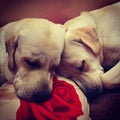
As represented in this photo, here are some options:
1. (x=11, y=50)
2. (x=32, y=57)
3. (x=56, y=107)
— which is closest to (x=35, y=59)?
(x=32, y=57)

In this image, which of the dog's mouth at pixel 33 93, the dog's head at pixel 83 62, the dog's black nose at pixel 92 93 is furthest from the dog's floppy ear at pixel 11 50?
the dog's black nose at pixel 92 93

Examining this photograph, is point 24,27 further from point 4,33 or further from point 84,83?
point 84,83

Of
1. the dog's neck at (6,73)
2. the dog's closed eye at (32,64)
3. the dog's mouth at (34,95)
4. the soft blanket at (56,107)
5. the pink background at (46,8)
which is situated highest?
the pink background at (46,8)

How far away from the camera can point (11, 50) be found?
1.92 metres

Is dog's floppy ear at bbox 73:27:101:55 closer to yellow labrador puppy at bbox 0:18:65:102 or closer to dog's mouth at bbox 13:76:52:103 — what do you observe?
yellow labrador puppy at bbox 0:18:65:102

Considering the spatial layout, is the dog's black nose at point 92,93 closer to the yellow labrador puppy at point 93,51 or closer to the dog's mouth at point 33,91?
the yellow labrador puppy at point 93,51

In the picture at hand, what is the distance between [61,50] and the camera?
191 cm

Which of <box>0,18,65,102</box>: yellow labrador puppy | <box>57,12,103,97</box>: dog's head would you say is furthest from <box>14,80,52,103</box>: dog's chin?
<box>57,12,103,97</box>: dog's head

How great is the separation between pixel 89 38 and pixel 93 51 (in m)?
0.08

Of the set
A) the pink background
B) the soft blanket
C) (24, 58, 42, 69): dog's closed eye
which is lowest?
the soft blanket

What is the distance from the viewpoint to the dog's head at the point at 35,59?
1861 millimetres

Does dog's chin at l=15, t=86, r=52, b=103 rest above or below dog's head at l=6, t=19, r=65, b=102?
below

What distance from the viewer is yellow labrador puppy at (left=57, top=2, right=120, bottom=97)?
190 cm

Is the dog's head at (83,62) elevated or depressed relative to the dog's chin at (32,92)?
elevated
